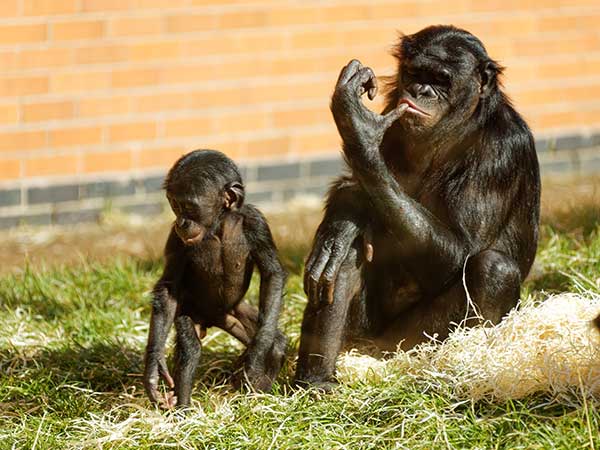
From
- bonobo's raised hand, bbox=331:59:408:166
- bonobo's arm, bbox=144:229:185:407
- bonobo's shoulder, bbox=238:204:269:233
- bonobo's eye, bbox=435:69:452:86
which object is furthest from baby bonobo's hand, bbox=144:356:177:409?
bonobo's eye, bbox=435:69:452:86

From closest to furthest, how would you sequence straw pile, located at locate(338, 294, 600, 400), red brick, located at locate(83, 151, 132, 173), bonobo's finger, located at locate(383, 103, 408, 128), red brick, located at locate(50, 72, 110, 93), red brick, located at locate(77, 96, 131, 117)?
1. straw pile, located at locate(338, 294, 600, 400)
2. bonobo's finger, located at locate(383, 103, 408, 128)
3. red brick, located at locate(50, 72, 110, 93)
4. red brick, located at locate(77, 96, 131, 117)
5. red brick, located at locate(83, 151, 132, 173)

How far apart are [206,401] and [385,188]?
130 cm

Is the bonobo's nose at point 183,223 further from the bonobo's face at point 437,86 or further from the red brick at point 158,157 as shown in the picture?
the red brick at point 158,157

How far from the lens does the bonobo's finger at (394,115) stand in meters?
5.15

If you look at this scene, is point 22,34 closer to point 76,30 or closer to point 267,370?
point 76,30

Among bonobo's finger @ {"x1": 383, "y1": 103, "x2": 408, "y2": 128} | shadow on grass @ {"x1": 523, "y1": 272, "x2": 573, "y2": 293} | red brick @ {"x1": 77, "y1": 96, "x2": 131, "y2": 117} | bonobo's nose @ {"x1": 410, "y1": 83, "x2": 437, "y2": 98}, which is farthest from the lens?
red brick @ {"x1": 77, "y1": 96, "x2": 131, "y2": 117}

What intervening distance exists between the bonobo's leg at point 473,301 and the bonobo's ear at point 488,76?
2.58ft

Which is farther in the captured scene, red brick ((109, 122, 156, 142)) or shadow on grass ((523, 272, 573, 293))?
red brick ((109, 122, 156, 142))

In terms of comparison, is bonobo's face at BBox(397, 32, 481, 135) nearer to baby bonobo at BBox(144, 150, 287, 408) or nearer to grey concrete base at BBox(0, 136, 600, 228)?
baby bonobo at BBox(144, 150, 287, 408)

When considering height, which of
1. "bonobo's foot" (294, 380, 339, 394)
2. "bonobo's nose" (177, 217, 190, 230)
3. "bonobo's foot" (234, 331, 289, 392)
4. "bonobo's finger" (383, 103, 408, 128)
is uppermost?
"bonobo's finger" (383, 103, 408, 128)

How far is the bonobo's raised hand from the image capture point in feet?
16.5

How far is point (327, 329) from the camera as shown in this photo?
17.7ft

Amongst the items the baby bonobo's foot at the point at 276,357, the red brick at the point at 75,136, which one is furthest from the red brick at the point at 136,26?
the baby bonobo's foot at the point at 276,357

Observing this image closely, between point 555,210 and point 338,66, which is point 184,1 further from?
point 555,210
